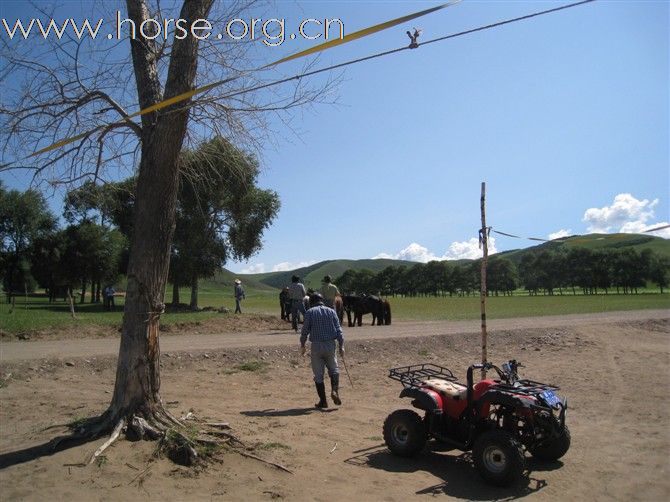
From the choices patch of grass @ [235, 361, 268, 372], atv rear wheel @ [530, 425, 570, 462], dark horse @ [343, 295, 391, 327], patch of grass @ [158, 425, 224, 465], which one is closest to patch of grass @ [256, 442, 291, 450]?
patch of grass @ [158, 425, 224, 465]

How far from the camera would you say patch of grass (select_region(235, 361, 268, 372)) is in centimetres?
1292

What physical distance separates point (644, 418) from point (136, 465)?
8.06m

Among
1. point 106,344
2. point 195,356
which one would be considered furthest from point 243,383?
point 106,344

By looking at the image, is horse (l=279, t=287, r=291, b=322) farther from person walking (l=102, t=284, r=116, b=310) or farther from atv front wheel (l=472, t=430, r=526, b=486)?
atv front wheel (l=472, t=430, r=526, b=486)

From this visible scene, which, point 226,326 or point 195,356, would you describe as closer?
point 195,356

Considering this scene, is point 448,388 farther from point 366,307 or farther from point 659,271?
point 659,271

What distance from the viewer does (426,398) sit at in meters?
6.73

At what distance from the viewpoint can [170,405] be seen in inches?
336

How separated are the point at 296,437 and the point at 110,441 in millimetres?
2553

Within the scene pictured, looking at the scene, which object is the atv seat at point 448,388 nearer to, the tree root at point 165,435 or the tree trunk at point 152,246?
the tree root at point 165,435

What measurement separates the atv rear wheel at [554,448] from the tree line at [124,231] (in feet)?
17.9

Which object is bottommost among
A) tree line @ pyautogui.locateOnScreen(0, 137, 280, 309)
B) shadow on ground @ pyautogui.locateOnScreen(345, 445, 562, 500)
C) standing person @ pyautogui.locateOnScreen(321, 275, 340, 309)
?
shadow on ground @ pyautogui.locateOnScreen(345, 445, 562, 500)

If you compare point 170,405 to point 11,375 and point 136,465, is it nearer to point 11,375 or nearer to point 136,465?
point 136,465

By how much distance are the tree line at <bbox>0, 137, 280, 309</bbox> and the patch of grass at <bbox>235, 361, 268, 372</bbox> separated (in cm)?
399
